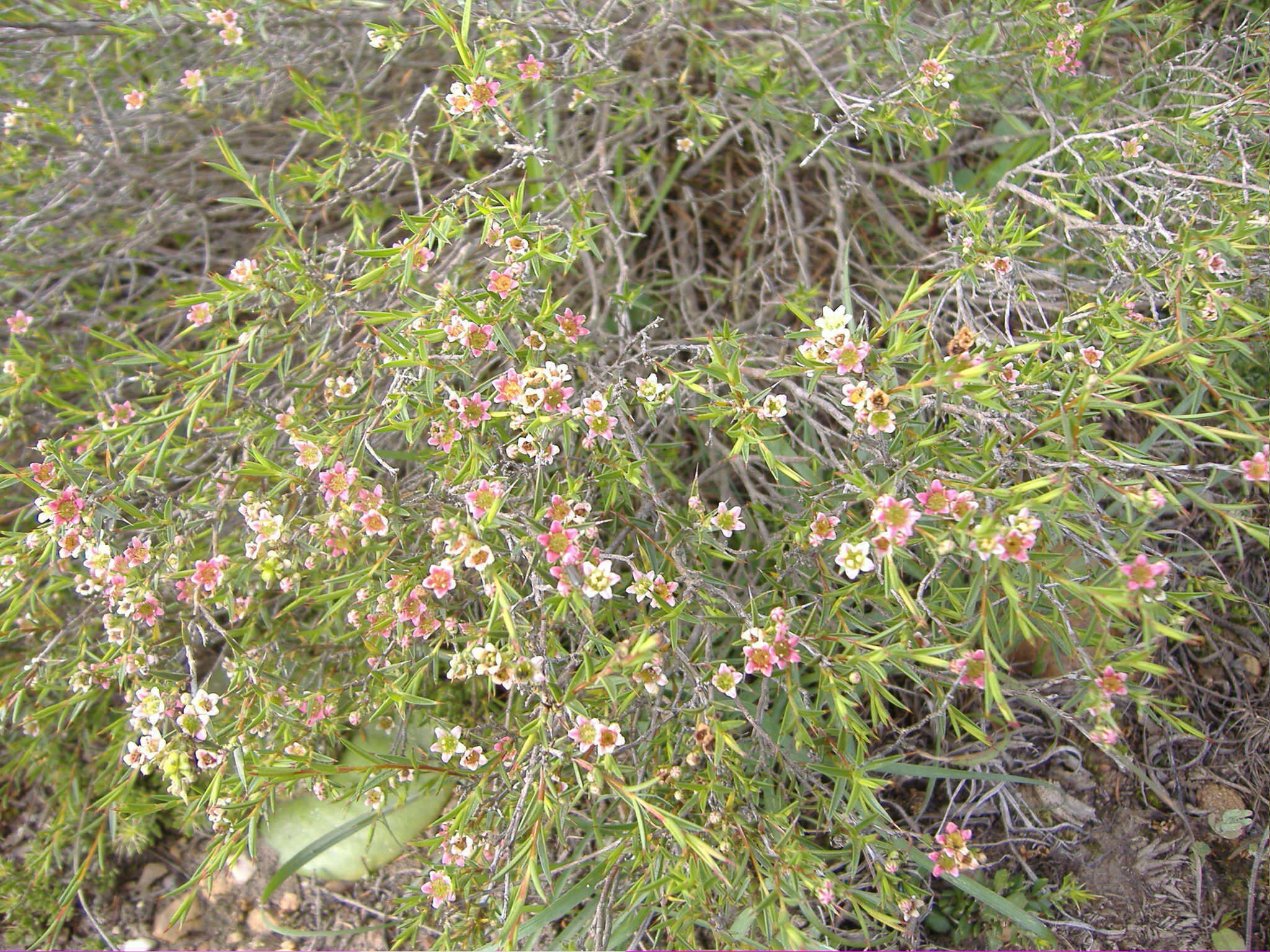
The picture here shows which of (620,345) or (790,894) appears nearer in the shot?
(790,894)

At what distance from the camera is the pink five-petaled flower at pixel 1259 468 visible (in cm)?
190

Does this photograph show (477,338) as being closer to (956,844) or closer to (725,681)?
(725,681)

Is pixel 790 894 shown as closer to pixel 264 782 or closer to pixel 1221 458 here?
pixel 264 782

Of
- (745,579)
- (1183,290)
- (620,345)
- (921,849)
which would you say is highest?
(1183,290)

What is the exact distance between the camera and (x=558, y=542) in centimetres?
203

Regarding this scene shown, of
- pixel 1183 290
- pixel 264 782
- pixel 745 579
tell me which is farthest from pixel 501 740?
pixel 1183 290

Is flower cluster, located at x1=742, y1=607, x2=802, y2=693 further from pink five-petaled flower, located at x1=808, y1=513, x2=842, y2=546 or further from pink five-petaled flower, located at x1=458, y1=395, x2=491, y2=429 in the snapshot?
pink five-petaled flower, located at x1=458, y1=395, x2=491, y2=429

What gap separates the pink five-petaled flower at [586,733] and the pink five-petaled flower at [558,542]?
1.30 ft

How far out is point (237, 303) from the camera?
2588 millimetres

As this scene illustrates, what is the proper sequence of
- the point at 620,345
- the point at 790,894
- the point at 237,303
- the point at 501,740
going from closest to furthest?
the point at 790,894
the point at 501,740
the point at 237,303
the point at 620,345

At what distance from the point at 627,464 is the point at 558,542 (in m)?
0.31

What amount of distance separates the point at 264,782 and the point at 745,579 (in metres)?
1.67

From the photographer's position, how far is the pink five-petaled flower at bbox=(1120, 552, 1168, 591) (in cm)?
180

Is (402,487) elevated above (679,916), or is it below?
above
